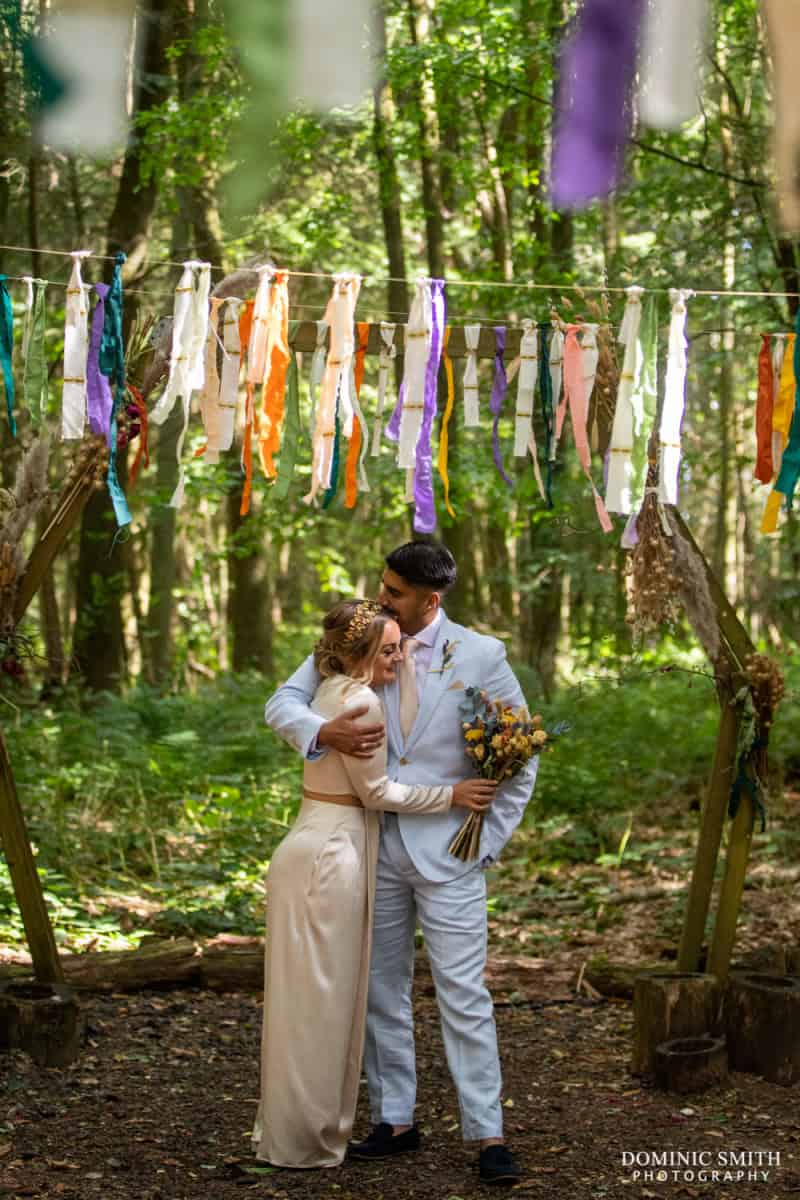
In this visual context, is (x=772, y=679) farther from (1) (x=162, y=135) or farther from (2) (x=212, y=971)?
(1) (x=162, y=135)

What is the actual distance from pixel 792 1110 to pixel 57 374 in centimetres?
1129

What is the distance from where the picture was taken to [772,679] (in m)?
5.46

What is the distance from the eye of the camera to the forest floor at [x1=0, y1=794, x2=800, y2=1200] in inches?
172

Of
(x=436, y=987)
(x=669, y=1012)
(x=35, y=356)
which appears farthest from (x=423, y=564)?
(x=669, y=1012)

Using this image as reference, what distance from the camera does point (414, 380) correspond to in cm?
527

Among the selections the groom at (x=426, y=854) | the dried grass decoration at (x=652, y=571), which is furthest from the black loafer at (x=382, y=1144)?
the dried grass decoration at (x=652, y=571)

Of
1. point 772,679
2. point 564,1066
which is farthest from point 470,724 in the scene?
point 564,1066

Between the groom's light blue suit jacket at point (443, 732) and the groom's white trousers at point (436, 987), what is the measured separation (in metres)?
0.10

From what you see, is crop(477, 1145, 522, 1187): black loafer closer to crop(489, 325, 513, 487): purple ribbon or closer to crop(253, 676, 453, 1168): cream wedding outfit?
crop(253, 676, 453, 1168): cream wedding outfit

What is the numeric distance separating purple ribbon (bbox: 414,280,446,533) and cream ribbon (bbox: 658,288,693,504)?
34.6 inches

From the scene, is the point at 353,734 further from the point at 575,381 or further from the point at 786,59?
the point at 786,59

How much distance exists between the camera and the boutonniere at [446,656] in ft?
15.3

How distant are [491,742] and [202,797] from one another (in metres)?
5.99

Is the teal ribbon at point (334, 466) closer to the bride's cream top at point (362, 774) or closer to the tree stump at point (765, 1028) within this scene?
the bride's cream top at point (362, 774)
